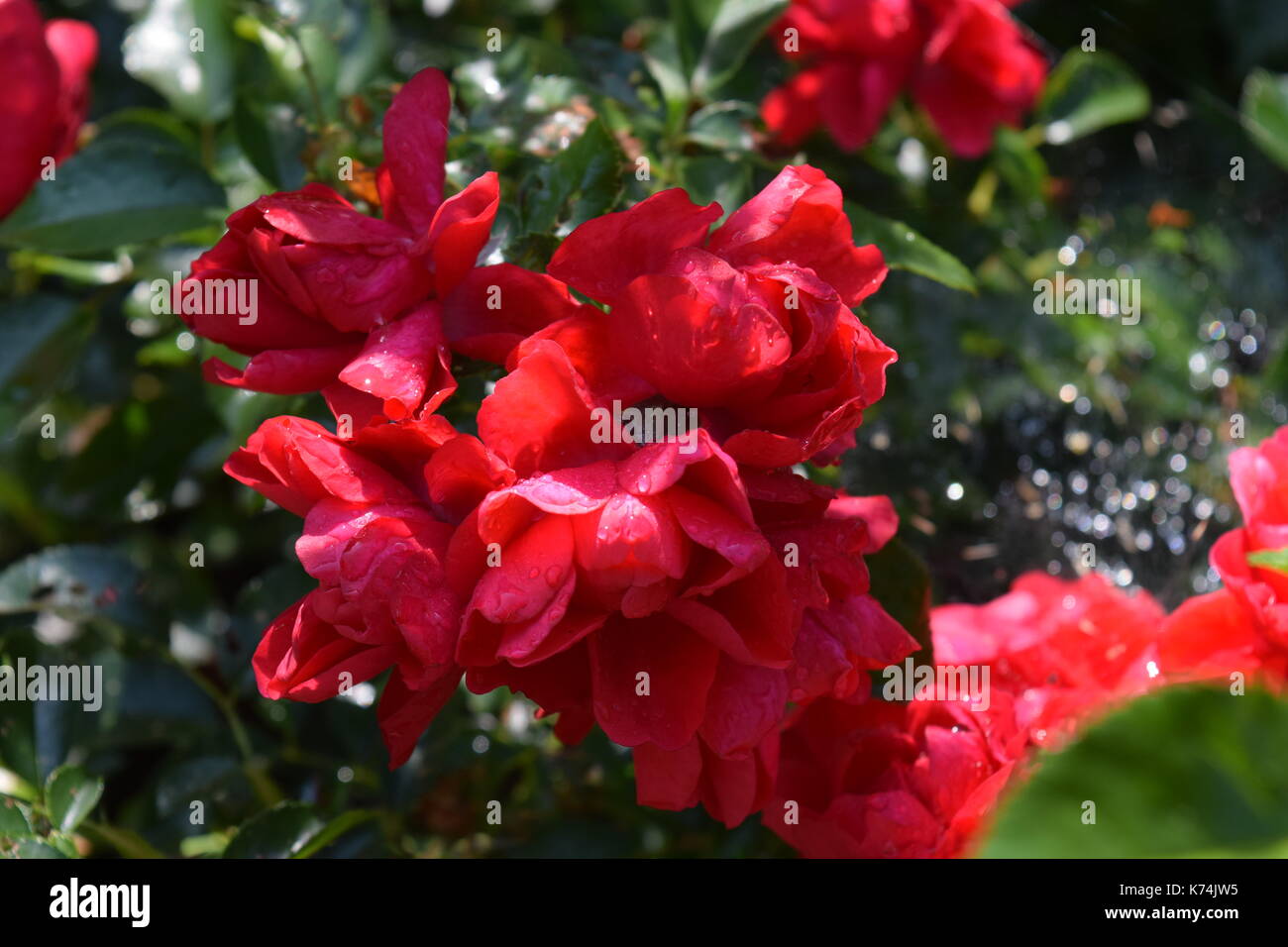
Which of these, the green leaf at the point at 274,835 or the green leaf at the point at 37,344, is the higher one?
the green leaf at the point at 37,344

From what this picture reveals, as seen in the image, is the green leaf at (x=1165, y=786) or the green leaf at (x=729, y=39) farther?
the green leaf at (x=729, y=39)

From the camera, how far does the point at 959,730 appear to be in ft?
1.66

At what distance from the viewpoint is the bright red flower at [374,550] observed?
1.20 ft

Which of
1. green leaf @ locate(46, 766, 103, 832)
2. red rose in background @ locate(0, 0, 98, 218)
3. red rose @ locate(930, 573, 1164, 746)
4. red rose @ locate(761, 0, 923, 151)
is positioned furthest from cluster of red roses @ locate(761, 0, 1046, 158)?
green leaf @ locate(46, 766, 103, 832)

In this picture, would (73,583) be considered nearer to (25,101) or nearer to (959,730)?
(25,101)

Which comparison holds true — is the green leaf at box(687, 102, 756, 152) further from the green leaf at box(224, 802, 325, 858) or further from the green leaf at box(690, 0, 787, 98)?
the green leaf at box(224, 802, 325, 858)

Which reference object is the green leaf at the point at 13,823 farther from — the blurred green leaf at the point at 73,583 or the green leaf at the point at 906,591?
the green leaf at the point at 906,591

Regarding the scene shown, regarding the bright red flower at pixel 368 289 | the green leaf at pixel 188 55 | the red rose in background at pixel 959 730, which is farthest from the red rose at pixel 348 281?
the green leaf at pixel 188 55

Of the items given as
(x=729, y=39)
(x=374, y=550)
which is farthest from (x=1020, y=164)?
(x=374, y=550)

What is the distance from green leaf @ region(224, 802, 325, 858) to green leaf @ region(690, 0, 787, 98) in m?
0.44

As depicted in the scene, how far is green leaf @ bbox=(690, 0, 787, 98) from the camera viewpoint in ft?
2.06
